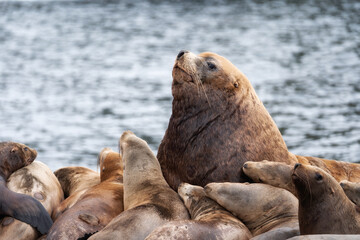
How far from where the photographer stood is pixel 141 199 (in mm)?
5164

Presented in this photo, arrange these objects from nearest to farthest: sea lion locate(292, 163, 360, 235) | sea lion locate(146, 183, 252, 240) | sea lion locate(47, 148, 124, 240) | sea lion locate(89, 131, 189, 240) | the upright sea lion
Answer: sea lion locate(146, 183, 252, 240)
sea lion locate(292, 163, 360, 235)
sea lion locate(89, 131, 189, 240)
sea lion locate(47, 148, 124, 240)
the upright sea lion

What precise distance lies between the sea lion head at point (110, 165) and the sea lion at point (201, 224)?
1.07 metres

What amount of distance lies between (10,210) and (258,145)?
1.93 metres

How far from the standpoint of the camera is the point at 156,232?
14.3 ft

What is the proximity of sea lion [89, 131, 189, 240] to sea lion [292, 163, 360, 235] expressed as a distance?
89 centimetres

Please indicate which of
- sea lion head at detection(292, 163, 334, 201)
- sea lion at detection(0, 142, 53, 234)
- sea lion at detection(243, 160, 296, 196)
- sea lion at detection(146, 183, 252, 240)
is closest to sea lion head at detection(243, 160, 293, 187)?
sea lion at detection(243, 160, 296, 196)

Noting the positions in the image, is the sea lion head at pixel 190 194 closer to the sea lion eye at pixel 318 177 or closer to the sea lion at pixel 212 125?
the sea lion at pixel 212 125

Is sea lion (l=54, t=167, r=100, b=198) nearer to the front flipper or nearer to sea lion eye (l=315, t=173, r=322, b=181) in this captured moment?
the front flipper

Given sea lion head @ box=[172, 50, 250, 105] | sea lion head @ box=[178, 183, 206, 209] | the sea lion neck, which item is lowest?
the sea lion neck

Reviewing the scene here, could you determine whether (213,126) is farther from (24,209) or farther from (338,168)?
(24,209)

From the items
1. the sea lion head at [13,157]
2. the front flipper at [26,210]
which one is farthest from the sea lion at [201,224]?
the sea lion head at [13,157]

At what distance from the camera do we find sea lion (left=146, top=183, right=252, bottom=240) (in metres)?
4.34

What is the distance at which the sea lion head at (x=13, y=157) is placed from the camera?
5918mm

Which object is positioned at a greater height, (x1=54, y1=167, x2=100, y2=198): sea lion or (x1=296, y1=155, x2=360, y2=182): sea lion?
(x1=296, y1=155, x2=360, y2=182): sea lion
